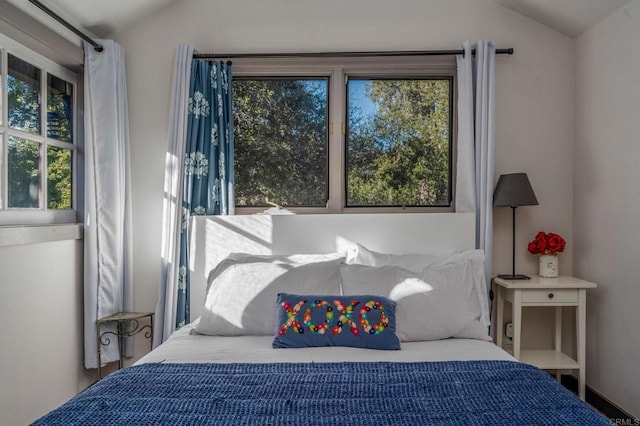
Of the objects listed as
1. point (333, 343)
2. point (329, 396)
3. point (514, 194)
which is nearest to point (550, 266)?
point (514, 194)

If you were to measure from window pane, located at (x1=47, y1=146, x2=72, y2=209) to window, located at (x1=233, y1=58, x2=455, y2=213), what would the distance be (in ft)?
3.45

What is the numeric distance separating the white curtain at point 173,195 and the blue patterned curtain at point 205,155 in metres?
0.04

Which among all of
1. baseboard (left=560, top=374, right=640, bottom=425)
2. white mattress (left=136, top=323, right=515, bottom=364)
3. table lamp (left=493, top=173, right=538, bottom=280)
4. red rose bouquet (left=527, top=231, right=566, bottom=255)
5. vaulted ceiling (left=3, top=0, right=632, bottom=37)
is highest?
vaulted ceiling (left=3, top=0, right=632, bottom=37)

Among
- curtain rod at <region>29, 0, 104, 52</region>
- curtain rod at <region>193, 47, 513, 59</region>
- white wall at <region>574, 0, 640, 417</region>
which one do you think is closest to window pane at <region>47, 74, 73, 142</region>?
curtain rod at <region>29, 0, 104, 52</region>

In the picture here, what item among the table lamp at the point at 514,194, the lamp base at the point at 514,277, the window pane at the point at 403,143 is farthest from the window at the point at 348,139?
the lamp base at the point at 514,277

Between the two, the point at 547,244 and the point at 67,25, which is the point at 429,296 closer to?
the point at 547,244

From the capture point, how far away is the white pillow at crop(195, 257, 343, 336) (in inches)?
92.1

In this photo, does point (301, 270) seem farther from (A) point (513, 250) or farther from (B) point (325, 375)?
(A) point (513, 250)

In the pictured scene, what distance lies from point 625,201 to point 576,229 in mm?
512

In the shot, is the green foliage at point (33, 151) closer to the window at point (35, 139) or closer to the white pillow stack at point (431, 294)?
the window at point (35, 139)

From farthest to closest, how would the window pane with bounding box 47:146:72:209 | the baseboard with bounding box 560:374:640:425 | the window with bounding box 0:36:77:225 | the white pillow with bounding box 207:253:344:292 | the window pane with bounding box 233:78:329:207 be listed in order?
the window pane with bounding box 233:78:329:207
the window pane with bounding box 47:146:72:209
the white pillow with bounding box 207:253:344:292
the baseboard with bounding box 560:374:640:425
the window with bounding box 0:36:77:225

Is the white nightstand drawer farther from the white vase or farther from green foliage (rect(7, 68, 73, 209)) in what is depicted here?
green foliage (rect(7, 68, 73, 209))

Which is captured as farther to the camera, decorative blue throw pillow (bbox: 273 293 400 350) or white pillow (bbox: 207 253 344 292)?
white pillow (bbox: 207 253 344 292)

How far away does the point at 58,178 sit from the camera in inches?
112
